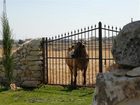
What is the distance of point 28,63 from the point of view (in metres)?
15.5

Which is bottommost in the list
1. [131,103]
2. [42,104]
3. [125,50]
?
[42,104]

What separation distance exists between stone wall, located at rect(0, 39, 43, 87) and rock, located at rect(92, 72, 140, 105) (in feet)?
37.7

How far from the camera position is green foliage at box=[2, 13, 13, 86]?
14977 mm

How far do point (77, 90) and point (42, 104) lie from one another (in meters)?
2.79

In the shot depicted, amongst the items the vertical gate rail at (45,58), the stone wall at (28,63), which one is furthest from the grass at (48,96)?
the stone wall at (28,63)

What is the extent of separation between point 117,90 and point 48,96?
919 centimetres

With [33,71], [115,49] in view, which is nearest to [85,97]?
[33,71]

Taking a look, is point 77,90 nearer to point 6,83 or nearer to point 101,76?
point 6,83

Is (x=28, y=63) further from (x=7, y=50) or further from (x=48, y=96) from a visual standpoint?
(x=48, y=96)

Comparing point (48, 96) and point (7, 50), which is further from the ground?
point (7, 50)

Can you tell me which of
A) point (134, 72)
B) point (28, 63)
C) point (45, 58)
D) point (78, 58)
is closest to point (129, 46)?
point (134, 72)

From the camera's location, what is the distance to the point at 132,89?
3650 millimetres

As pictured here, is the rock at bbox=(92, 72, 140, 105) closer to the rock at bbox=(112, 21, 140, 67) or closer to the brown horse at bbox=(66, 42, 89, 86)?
the rock at bbox=(112, 21, 140, 67)

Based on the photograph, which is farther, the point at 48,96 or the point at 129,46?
the point at 48,96
